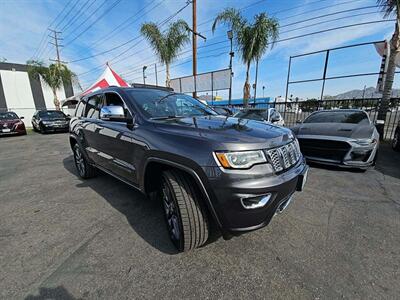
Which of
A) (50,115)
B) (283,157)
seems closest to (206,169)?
(283,157)

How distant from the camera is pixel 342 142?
4094mm

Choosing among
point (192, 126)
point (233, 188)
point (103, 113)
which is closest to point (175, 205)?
point (233, 188)

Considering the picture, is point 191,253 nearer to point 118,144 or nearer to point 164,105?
point 118,144

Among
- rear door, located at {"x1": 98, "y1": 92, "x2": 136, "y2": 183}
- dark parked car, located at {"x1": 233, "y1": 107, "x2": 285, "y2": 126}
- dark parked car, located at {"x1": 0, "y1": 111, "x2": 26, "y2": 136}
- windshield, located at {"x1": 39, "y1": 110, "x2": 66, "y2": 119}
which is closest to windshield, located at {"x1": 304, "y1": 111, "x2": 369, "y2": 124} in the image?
dark parked car, located at {"x1": 233, "y1": 107, "x2": 285, "y2": 126}

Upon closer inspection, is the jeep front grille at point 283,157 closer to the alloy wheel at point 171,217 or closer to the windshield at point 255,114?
the alloy wheel at point 171,217

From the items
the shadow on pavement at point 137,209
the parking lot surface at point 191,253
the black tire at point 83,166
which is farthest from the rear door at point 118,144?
the black tire at point 83,166

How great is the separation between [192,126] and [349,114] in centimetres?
544

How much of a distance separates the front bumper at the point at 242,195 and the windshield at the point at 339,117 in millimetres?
4616

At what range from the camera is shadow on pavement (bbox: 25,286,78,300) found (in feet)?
5.08

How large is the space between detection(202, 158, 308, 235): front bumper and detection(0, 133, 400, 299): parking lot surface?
0.48 metres

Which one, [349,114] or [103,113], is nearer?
Result: [103,113]

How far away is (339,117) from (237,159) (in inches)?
204

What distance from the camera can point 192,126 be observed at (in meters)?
1.97

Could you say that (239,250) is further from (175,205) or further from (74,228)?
(74,228)
